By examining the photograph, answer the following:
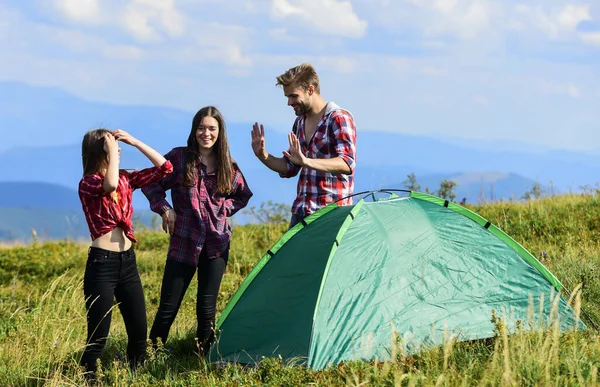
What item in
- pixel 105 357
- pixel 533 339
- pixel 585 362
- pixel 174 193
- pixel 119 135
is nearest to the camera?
pixel 585 362

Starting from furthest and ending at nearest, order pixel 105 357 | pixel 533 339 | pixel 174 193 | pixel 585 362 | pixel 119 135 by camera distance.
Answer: pixel 105 357 → pixel 174 193 → pixel 119 135 → pixel 533 339 → pixel 585 362

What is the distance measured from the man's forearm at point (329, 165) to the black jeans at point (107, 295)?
5.47 feet

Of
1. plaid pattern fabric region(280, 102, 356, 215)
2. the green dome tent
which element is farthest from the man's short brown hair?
the green dome tent

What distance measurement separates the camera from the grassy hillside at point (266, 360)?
5.20m

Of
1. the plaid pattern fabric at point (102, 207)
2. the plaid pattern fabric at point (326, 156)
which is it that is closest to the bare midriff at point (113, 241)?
the plaid pattern fabric at point (102, 207)

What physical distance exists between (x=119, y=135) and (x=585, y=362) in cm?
406

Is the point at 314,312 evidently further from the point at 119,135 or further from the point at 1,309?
the point at 1,309

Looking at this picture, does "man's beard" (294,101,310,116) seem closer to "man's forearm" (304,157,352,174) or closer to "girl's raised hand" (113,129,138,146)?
"man's forearm" (304,157,352,174)

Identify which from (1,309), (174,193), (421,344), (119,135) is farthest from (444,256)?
(1,309)

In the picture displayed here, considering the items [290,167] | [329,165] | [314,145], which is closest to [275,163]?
[290,167]

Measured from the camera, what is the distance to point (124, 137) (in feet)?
21.0

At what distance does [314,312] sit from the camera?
6.12m

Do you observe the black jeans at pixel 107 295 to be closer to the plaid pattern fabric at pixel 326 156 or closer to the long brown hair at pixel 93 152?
the long brown hair at pixel 93 152

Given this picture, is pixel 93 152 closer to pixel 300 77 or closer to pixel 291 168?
pixel 291 168
